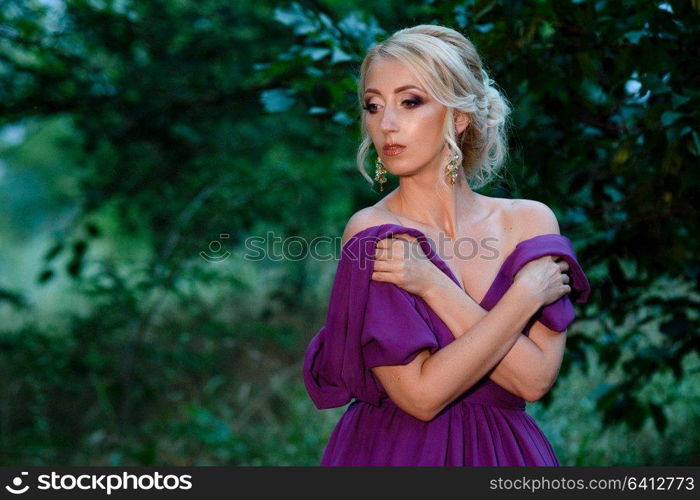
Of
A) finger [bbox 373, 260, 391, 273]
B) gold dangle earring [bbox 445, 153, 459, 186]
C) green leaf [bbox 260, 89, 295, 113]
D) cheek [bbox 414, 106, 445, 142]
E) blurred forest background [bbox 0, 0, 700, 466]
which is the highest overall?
cheek [bbox 414, 106, 445, 142]

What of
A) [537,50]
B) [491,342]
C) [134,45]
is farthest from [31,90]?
[491,342]

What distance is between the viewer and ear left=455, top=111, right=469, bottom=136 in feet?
8.13

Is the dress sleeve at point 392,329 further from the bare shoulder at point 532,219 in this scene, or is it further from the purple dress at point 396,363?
the bare shoulder at point 532,219

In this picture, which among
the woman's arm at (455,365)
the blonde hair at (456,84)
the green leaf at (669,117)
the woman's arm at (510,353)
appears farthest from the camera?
the green leaf at (669,117)

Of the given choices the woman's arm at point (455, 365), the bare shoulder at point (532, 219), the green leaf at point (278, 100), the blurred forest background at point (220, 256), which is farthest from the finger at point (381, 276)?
the blurred forest background at point (220, 256)

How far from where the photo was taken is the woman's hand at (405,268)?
2225mm

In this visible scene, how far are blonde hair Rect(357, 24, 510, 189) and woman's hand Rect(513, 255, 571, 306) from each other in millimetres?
366

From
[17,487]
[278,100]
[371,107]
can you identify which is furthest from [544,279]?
[17,487]

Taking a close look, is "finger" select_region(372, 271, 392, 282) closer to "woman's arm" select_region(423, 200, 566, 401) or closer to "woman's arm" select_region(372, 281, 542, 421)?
"woman's arm" select_region(423, 200, 566, 401)

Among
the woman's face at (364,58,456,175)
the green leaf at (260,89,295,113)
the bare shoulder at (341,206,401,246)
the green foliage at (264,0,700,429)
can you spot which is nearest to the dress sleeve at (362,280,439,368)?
the bare shoulder at (341,206,401,246)

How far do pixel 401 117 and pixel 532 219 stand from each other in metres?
0.48

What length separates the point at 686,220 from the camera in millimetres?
3516

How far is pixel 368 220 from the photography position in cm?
241

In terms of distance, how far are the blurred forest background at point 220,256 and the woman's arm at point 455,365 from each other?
4.35 ft
